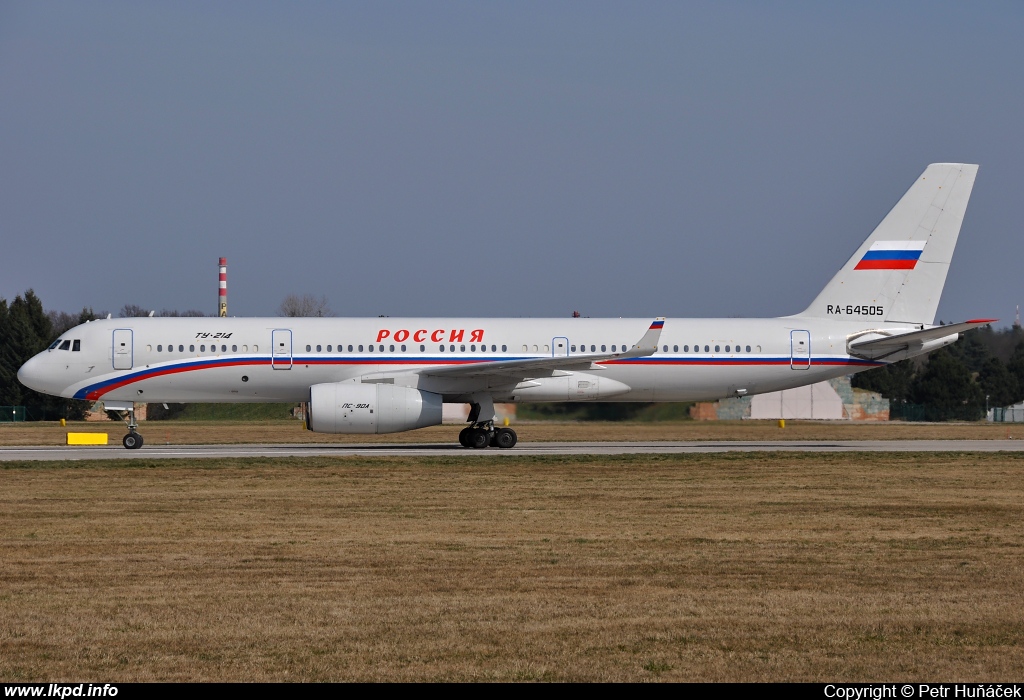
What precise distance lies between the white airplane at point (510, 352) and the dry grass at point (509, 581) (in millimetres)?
9524

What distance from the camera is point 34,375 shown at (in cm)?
3019

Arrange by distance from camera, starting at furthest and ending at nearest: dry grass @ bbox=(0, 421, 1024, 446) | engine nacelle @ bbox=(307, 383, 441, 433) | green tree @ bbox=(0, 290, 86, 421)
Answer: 1. green tree @ bbox=(0, 290, 86, 421)
2. dry grass @ bbox=(0, 421, 1024, 446)
3. engine nacelle @ bbox=(307, 383, 441, 433)

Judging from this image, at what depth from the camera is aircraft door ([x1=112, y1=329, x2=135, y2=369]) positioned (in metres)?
30.0

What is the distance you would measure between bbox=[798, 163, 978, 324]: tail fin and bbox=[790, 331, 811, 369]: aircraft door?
1.66 m

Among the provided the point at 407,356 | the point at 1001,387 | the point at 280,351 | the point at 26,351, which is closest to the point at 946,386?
the point at 1001,387

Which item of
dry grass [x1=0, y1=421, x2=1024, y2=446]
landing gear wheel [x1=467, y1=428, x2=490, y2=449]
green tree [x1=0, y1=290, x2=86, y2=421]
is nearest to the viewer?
landing gear wheel [x1=467, y1=428, x2=490, y2=449]

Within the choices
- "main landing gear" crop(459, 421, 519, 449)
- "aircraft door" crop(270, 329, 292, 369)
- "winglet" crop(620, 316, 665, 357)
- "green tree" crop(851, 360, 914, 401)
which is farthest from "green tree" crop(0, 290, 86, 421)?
"green tree" crop(851, 360, 914, 401)

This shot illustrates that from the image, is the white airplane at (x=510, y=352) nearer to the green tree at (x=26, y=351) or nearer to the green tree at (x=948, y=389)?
the green tree at (x=26, y=351)

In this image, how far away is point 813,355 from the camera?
32406mm

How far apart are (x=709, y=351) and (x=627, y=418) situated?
19.3 feet

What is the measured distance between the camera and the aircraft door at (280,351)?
30172 mm

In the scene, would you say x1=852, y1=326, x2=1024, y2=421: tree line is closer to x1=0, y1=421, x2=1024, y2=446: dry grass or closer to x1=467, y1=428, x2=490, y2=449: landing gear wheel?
x1=0, y1=421, x2=1024, y2=446: dry grass

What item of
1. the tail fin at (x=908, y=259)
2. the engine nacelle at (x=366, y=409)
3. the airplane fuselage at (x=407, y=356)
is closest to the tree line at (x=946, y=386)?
the tail fin at (x=908, y=259)

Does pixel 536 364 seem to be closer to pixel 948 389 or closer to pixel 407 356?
pixel 407 356
